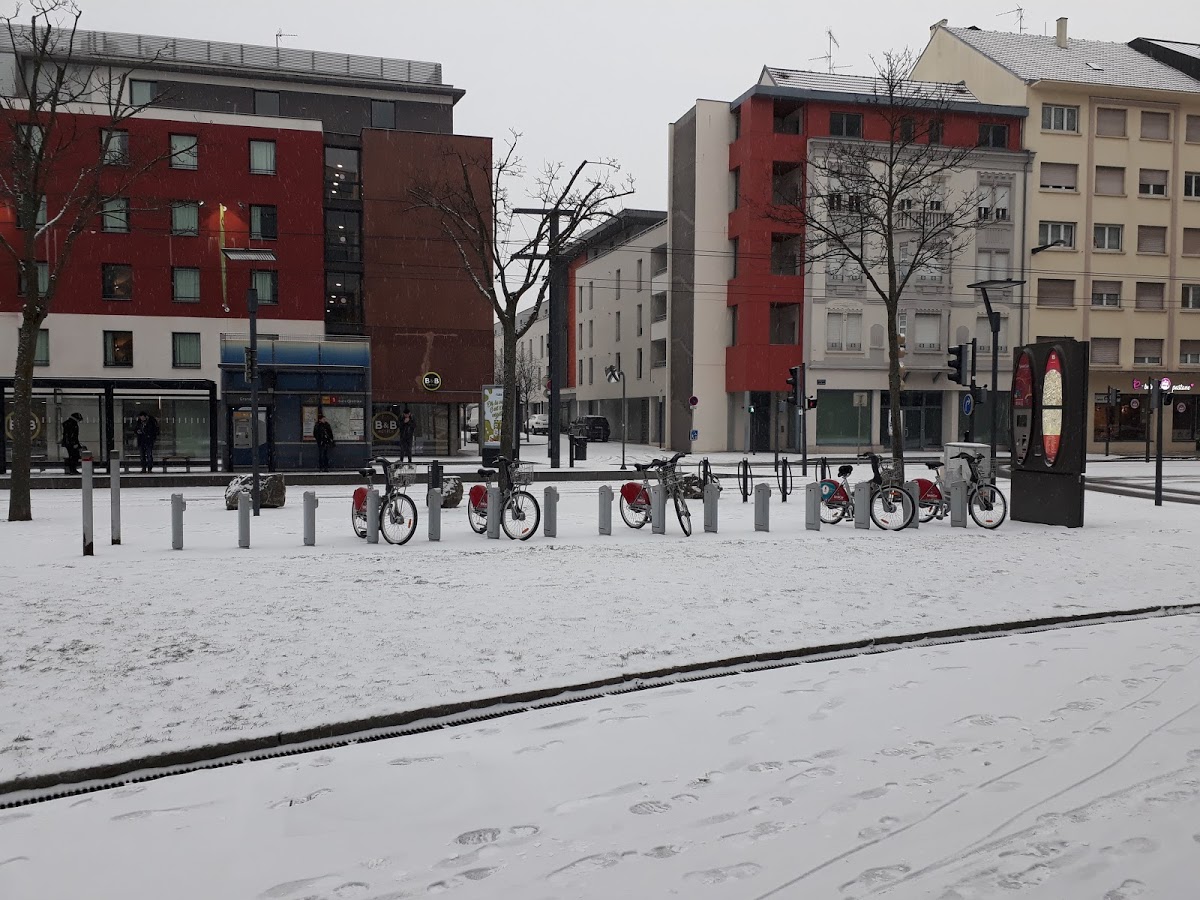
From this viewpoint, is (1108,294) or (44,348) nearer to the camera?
(44,348)

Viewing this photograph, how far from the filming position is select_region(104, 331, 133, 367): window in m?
36.8

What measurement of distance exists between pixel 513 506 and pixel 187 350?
29.1 metres

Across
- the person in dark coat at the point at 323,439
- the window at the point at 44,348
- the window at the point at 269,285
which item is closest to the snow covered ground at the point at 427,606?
the person in dark coat at the point at 323,439

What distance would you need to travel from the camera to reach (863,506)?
1390 centimetres

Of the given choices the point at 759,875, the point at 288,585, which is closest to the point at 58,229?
the point at 288,585

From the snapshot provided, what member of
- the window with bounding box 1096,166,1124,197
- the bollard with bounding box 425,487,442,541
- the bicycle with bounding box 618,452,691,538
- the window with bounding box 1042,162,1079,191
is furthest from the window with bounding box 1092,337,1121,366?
the bollard with bounding box 425,487,442,541

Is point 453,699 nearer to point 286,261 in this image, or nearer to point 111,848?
point 111,848

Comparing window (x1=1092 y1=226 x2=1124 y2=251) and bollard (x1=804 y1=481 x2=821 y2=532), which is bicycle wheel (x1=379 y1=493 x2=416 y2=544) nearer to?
bollard (x1=804 y1=481 x2=821 y2=532)

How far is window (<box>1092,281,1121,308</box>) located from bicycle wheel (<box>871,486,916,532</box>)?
35852mm

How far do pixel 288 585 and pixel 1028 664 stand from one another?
6.32 meters

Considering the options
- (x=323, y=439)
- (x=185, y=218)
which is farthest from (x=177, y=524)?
(x=185, y=218)

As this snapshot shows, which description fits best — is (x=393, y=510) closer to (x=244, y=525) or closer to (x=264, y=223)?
(x=244, y=525)

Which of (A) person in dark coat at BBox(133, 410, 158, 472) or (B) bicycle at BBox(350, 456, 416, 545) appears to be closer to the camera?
(B) bicycle at BBox(350, 456, 416, 545)

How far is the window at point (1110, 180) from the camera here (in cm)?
4391
